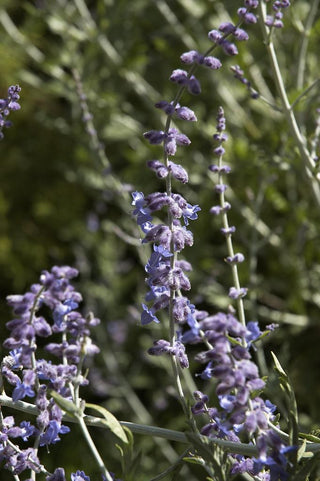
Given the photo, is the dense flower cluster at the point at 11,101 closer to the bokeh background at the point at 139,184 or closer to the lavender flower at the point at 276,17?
the lavender flower at the point at 276,17

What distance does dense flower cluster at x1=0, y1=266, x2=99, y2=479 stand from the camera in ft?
3.67

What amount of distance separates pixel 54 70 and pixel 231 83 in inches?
39.8

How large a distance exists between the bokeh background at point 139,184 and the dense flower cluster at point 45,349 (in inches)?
53.4

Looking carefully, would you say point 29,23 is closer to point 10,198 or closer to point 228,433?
point 10,198

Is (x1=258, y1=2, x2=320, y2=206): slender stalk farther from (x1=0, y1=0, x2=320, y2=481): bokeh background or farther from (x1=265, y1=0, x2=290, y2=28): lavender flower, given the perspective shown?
(x1=0, y1=0, x2=320, y2=481): bokeh background

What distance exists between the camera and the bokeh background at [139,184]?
3.12 metres

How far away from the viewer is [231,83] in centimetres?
367

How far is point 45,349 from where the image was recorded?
4.00 ft

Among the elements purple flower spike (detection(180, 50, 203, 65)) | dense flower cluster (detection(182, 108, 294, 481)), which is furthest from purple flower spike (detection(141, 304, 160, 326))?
purple flower spike (detection(180, 50, 203, 65))

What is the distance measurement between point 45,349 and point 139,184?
262cm

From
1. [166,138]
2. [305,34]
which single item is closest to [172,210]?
[166,138]

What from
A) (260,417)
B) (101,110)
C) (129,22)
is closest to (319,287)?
(101,110)

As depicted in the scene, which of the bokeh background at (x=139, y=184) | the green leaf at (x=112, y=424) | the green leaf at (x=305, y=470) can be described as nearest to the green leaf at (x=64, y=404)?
the green leaf at (x=112, y=424)

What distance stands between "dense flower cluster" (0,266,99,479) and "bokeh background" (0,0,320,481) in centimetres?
136
